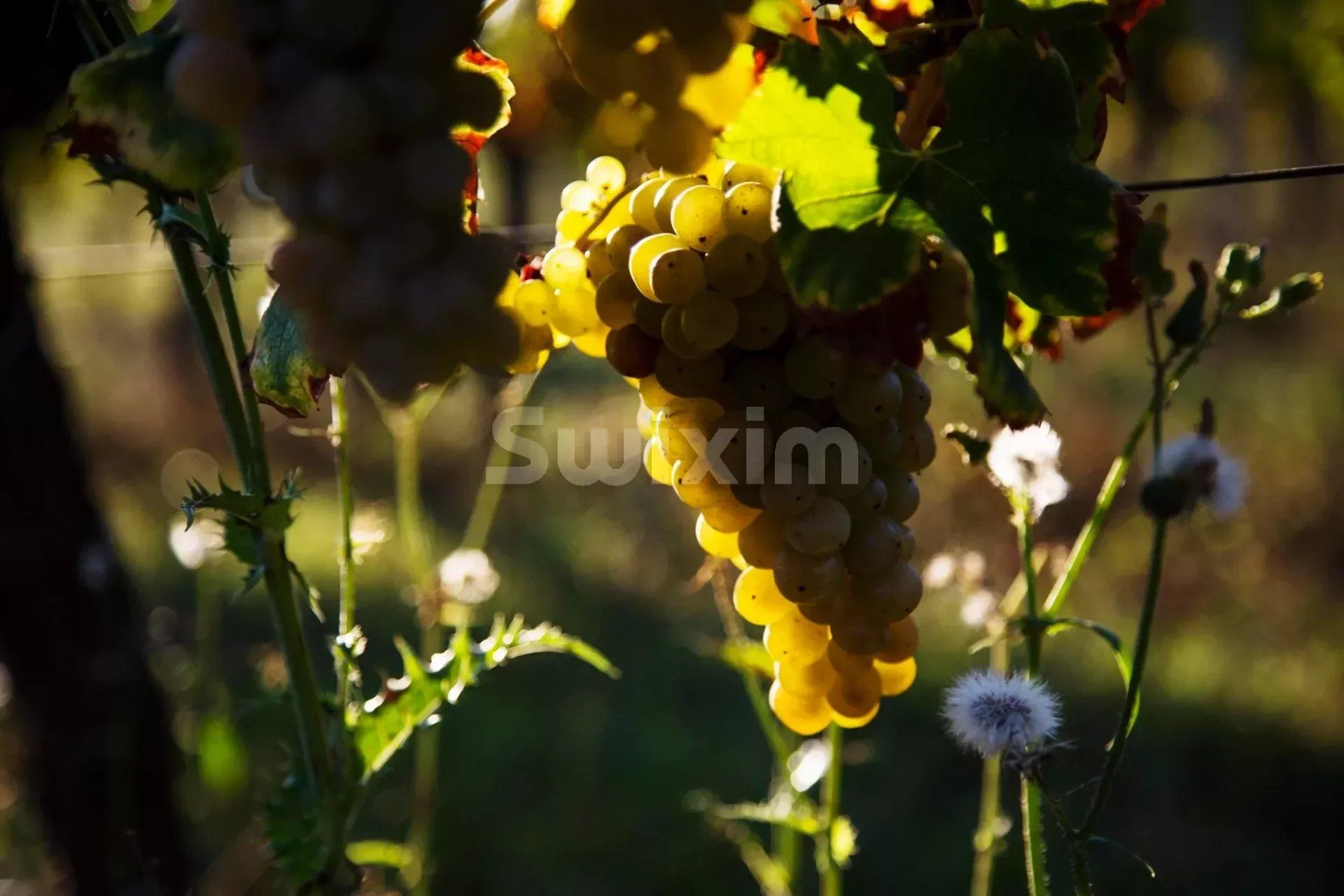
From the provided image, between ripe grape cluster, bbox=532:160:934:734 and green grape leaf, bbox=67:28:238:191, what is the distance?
0.59ft

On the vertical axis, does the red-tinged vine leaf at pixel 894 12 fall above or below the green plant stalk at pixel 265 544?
above

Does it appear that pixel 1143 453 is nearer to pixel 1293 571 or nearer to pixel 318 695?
pixel 1293 571

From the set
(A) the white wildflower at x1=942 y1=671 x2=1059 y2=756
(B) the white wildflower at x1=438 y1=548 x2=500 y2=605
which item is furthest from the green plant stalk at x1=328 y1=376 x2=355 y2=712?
(B) the white wildflower at x1=438 y1=548 x2=500 y2=605

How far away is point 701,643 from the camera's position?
3.00 metres

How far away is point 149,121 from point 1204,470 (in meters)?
0.64

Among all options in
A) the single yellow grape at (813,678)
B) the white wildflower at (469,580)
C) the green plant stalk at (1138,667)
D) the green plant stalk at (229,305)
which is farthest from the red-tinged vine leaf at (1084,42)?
the white wildflower at (469,580)

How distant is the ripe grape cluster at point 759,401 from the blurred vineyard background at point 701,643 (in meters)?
0.08

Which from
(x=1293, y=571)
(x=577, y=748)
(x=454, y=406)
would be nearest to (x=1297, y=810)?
(x=1293, y=571)

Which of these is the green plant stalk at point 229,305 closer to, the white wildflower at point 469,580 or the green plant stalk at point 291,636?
the green plant stalk at point 291,636

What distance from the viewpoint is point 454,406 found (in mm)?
5992

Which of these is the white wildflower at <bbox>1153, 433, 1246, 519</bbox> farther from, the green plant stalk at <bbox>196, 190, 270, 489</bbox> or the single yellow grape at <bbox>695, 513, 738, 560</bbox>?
the green plant stalk at <bbox>196, 190, 270, 489</bbox>

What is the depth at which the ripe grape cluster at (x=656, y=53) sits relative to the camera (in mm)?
412

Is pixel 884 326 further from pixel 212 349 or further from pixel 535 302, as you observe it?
pixel 212 349

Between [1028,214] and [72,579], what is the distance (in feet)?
4.68
